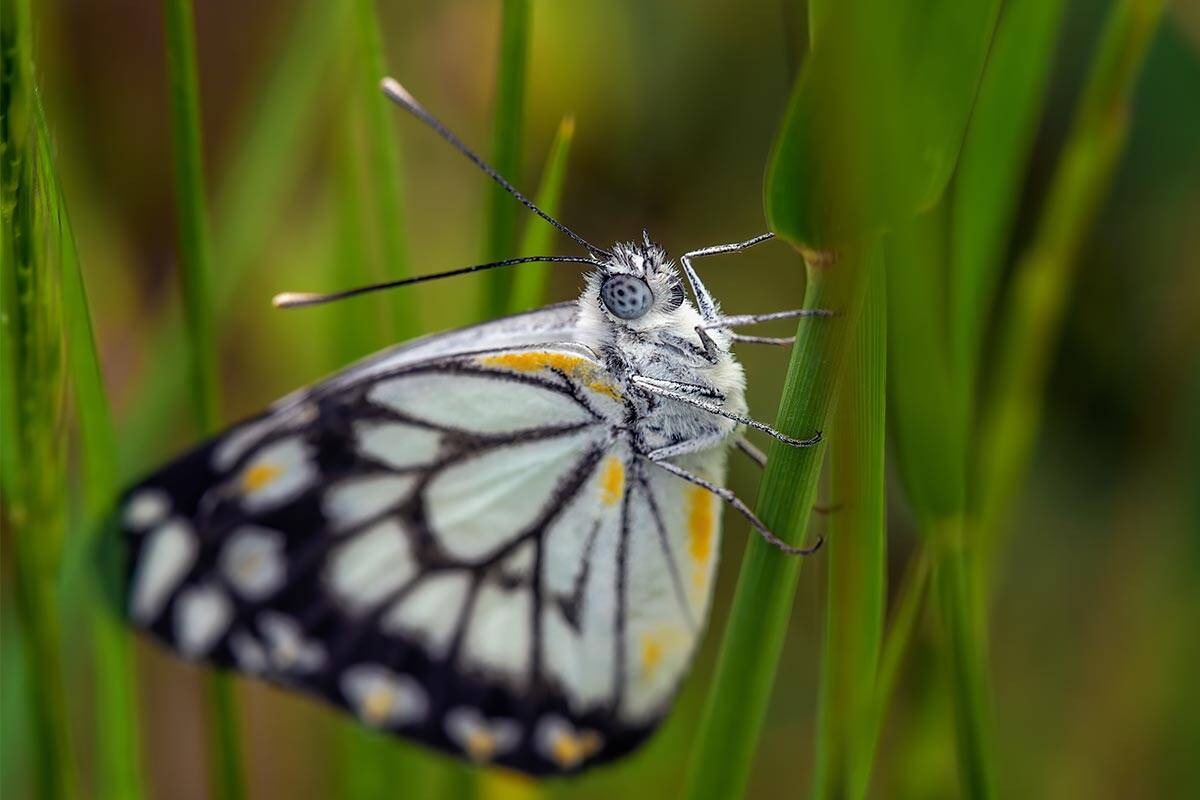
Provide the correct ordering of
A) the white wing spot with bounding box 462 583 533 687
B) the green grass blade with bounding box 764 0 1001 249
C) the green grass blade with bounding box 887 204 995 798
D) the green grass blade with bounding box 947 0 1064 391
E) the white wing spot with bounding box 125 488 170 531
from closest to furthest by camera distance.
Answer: the green grass blade with bounding box 764 0 1001 249 → the green grass blade with bounding box 887 204 995 798 → the green grass blade with bounding box 947 0 1064 391 → the white wing spot with bounding box 125 488 170 531 → the white wing spot with bounding box 462 583 533 687

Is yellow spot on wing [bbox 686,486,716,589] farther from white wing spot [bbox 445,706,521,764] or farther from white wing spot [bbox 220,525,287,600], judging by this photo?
white wing spot [bbox 220,525,287,600]

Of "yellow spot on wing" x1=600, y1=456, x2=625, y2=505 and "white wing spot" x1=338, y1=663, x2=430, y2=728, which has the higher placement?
"yellow spot on wing" x1=600, y1=456, x2=625, y2=505

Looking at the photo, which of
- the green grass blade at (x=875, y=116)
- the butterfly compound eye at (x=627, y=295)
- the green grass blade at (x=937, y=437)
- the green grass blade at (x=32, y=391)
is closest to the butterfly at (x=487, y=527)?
the butterfly compound eye at (x=627, y=295)

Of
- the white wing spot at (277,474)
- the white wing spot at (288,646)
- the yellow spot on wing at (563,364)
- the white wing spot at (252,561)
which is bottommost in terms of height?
the white wing spot at (288,646)

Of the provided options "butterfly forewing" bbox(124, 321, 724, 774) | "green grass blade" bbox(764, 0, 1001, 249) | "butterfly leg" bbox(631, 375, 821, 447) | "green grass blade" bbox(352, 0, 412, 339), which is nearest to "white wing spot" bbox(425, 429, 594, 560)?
"butterfly forewing" bbox(124, 321, 724, 774)

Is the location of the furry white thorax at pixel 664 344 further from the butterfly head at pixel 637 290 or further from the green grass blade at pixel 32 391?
the green grass blade at pixel 32 391

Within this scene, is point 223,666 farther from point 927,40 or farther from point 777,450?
point 927,40

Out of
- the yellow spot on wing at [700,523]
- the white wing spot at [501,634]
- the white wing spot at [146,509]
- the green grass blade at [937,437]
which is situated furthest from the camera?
the white wing spot at [501,634]
